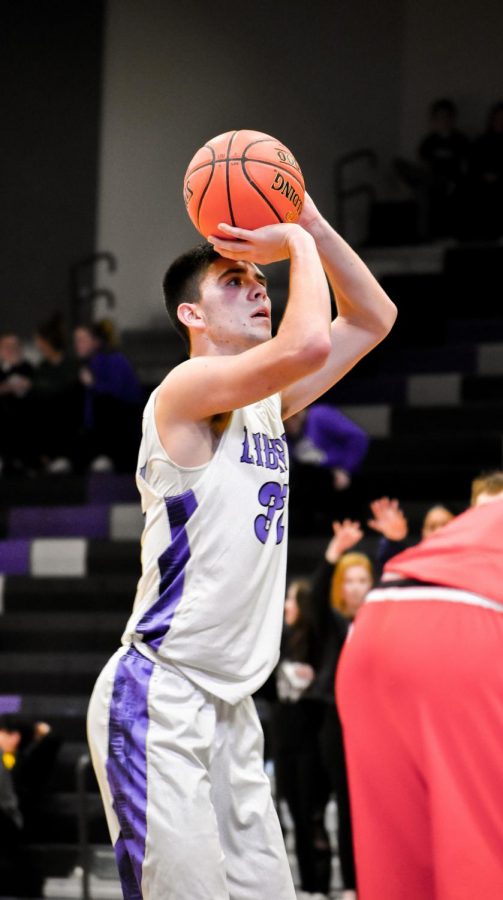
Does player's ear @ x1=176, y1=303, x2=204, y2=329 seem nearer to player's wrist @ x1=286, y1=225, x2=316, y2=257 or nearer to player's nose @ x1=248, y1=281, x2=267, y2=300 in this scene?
player's nose @ x1=248, y1=281, x2=267, y2=300

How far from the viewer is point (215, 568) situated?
3385 mm

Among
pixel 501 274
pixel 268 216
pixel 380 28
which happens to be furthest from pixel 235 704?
pixel 380 28

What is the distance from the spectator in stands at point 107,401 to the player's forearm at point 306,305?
7.60 metres

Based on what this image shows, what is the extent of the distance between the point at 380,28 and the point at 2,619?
776 cm

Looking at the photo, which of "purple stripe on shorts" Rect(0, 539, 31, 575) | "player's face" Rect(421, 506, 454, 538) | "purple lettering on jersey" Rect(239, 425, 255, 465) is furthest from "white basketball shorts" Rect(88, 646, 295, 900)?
"purple stripe on shorts" Rect(0, 539, 31, 575)

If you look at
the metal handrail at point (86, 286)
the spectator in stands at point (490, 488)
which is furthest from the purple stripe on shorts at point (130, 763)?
the metal handrail at point (86, 286)

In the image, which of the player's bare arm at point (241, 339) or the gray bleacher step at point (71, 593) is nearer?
the player's bare arm at point (241, 339)

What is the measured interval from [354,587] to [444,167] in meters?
7.09

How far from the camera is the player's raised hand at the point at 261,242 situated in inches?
134

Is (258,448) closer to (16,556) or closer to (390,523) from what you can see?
(390,523)

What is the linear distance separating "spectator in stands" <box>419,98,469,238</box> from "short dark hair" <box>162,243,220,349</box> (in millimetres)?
10118

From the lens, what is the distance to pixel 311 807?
285 inches

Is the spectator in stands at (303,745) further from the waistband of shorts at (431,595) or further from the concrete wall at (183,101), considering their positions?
the concrete wall at (183,101)

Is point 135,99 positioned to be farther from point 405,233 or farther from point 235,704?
point 235,704
